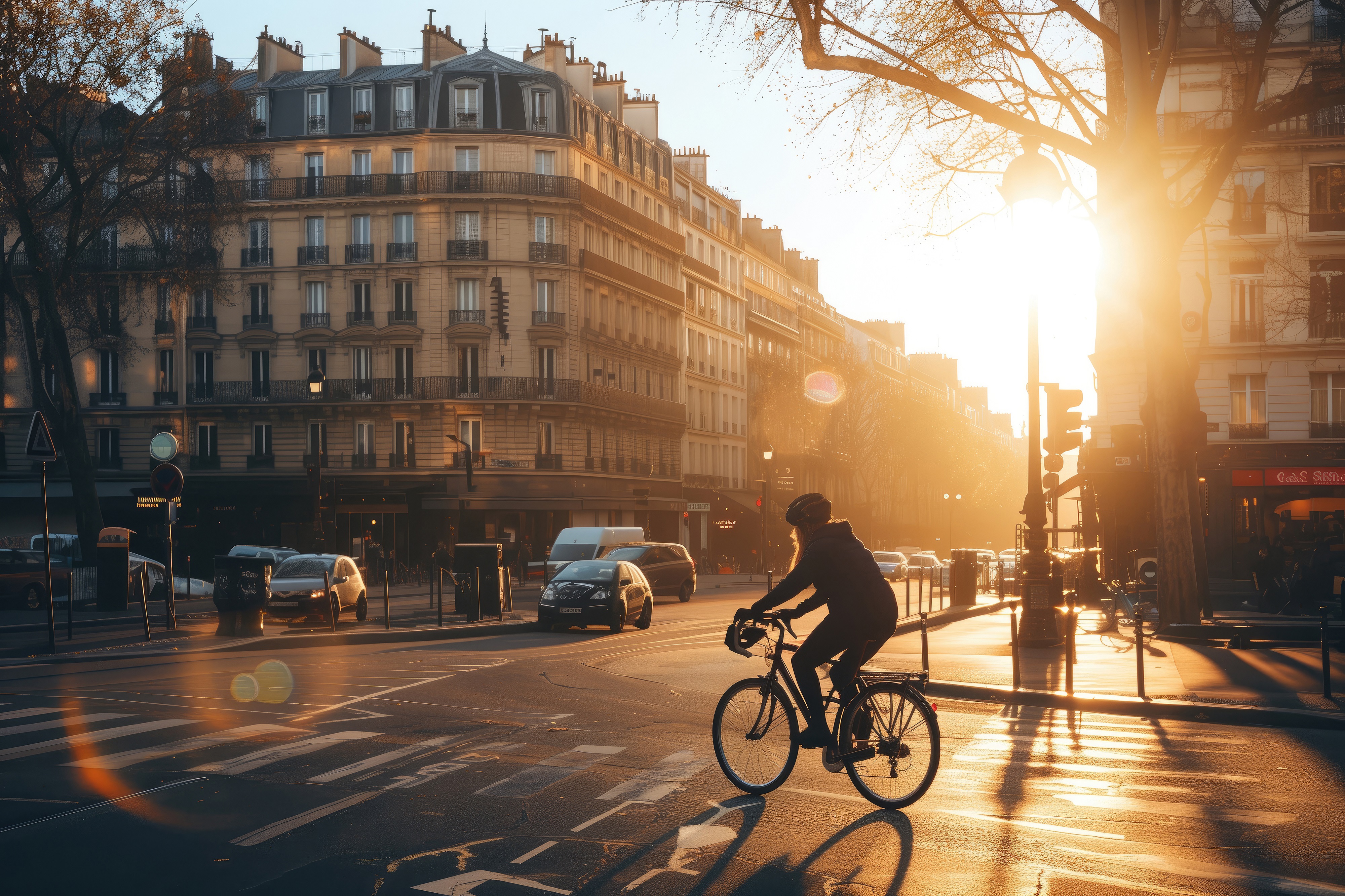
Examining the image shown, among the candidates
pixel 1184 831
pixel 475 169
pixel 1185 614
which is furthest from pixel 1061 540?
pixel 1184 831

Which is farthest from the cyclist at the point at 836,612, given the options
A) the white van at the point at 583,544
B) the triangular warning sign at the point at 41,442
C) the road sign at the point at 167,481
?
the white van at the point at 583,544

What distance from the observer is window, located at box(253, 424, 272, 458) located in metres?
52.2

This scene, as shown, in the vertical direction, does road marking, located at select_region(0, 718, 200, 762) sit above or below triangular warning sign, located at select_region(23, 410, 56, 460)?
below

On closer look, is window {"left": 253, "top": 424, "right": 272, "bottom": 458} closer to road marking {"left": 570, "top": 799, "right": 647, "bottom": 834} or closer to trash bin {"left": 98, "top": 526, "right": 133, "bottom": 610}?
trash bin {"left": 98, "top": 526, "right": 133, "bottom": 610}

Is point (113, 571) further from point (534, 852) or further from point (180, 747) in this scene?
point (534, 852)

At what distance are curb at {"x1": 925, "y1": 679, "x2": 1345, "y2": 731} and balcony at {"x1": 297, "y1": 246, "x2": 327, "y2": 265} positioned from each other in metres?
44.8

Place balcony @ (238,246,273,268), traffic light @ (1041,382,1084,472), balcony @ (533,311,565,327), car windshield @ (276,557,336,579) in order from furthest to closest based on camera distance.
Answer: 1. balcony @ (238,246,273,268)
2. balcony @ (533,311,565,327)
3. car windshield @ (276,557,336,579)
4. traffic light @ (1041,382,1084,472)

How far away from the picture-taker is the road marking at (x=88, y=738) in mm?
8633

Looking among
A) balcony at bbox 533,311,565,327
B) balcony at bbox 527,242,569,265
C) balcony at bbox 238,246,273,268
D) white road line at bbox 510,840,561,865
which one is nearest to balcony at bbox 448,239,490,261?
balcony at bbox 527,242,569,265

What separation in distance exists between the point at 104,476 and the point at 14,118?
3083 cm

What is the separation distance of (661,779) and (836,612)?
1746mm

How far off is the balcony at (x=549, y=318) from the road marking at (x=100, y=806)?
150 feet

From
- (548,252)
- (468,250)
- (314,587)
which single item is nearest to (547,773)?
(314,587)

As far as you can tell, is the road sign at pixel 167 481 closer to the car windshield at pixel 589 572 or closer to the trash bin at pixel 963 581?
the car windshield at pixel 589 572
